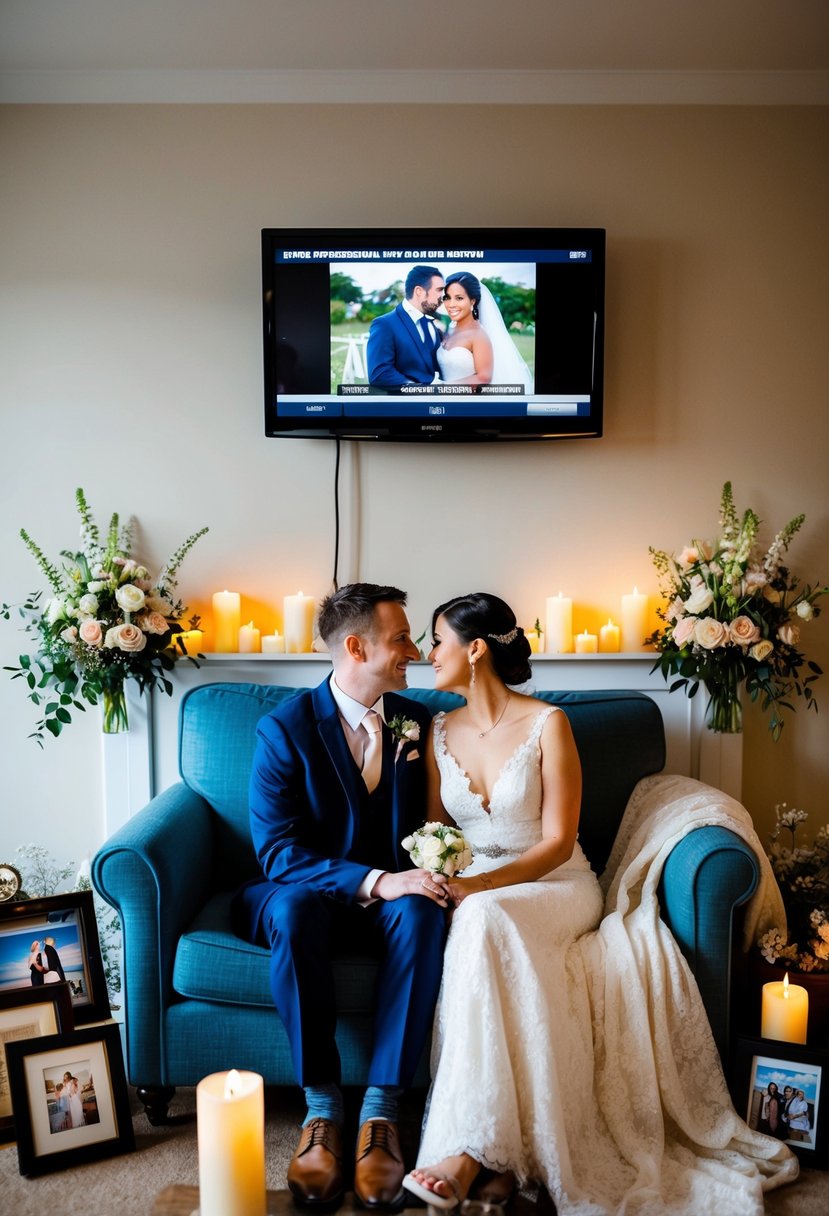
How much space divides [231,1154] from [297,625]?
6.05ft

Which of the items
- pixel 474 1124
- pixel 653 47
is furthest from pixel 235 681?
pixel 653 47

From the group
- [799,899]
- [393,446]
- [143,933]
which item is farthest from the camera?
→ [393,446]

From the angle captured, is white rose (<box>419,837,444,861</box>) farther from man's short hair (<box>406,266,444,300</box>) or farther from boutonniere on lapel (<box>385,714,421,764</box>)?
man's short hair (<box>406,266,444,300</box>)

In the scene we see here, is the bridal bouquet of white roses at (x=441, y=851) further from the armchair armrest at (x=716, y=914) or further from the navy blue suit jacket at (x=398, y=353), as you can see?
the navy blue suit jacket at (x=398, y=353)

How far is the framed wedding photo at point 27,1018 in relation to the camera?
2.21m

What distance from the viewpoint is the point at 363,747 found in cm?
252

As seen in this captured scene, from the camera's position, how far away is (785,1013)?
7.38 ft

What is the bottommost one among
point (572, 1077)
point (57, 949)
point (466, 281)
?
point (572, 1077)

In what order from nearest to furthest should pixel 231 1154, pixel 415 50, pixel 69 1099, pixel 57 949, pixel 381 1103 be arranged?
pixel 231 1154
pixel 381 1103
pixel 69 1099
pixel 57 949
pixel 415 50

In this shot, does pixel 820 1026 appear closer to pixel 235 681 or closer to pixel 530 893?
pixel 530 893

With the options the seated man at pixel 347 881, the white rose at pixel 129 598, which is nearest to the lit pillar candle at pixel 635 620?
the seated man at pixel 347 881

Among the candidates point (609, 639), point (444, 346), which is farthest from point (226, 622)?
point (609, 639)

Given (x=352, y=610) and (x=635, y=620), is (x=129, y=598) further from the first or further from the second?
(x=635, y=620)

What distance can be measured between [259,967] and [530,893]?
65cm
